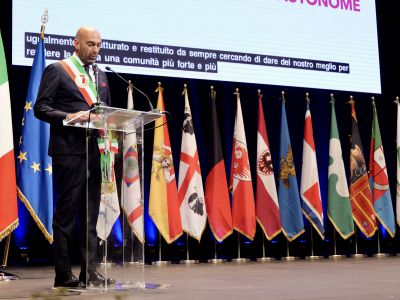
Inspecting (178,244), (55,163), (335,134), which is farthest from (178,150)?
(55,163)

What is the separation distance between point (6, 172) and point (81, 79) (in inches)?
71.6

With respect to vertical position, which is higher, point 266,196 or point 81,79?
point 81,79

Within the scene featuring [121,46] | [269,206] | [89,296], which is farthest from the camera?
[269,206]

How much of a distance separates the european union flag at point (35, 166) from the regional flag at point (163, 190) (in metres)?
1.22

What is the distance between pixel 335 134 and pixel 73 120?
4.50 metres

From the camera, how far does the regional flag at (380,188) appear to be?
7211 mm

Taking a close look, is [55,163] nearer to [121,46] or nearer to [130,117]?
[130,117]

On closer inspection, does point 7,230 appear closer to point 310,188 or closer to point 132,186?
point 132,186

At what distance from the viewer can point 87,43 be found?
3.44 m

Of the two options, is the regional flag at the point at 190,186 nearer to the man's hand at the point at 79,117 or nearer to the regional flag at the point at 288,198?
the regional flag at the point at 288,198

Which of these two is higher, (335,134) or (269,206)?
(335,134)

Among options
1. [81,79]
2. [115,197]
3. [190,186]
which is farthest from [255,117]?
[115,197]

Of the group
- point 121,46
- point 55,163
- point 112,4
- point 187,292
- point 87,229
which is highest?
point 112,4

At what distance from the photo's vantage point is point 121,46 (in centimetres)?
627
